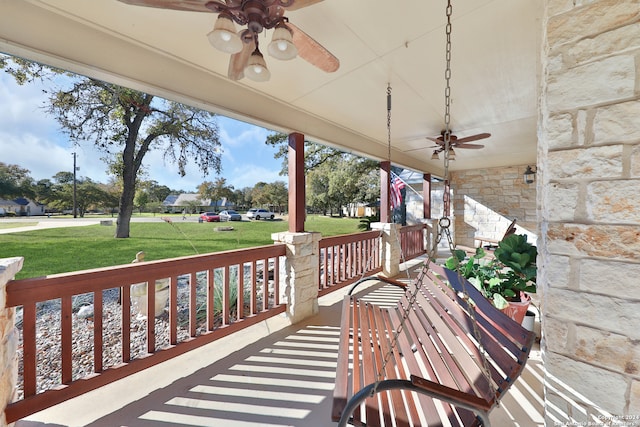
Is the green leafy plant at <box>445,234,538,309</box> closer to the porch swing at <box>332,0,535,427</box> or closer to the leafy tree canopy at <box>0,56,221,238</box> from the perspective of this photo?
the porch swing at <box>332,0,535,427</box>

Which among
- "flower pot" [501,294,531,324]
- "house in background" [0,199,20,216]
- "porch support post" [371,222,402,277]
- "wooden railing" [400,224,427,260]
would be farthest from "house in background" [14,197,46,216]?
"wooden railing" [400,224,427,260]

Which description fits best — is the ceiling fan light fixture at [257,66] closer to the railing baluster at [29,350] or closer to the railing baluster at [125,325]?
the railing baluster at [125,325]

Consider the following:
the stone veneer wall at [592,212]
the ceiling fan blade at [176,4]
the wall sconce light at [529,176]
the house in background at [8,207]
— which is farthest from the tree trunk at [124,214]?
the wall sconce light at [529,176]

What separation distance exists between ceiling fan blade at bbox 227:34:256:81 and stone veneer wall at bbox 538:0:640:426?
1.52 meters

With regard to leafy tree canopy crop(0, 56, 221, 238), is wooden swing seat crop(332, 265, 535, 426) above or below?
below

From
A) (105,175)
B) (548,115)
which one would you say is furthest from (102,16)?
(105,175)

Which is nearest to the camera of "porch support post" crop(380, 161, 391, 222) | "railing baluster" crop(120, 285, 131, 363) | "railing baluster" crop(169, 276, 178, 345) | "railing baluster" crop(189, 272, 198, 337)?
"railing baluster" crop(120, 285, 131, 363)

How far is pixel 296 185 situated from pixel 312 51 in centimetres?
150

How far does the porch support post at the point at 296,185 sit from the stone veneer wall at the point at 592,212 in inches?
85.9

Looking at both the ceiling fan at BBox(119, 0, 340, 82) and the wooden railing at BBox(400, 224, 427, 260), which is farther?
the wooden railing at BBox(400, 224, 427, 260)

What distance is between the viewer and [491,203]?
6801 mm

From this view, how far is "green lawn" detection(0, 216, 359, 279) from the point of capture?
349 centimetres

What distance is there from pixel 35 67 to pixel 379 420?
526 centimetres

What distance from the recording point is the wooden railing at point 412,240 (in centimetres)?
508
